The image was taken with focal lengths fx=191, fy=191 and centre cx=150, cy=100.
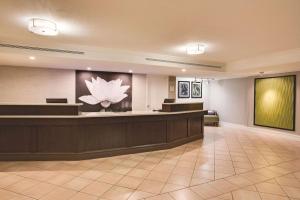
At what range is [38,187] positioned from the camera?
2900mm

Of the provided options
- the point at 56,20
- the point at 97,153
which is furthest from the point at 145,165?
the point at 56,20

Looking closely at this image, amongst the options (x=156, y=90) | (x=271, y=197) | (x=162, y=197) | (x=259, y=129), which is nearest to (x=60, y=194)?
(x=162, y=197)

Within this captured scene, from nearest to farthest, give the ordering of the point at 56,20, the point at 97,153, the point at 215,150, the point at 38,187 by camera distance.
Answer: the point at 38,187, the point at 56,20, the point at 97,153, the point at 215,150

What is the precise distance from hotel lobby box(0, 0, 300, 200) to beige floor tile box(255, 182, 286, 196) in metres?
0.03

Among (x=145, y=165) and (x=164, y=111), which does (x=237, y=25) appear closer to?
(x=164, y=111)

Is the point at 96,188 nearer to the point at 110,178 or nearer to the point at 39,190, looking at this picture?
the point at 110,178

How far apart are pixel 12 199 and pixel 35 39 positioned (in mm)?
3282

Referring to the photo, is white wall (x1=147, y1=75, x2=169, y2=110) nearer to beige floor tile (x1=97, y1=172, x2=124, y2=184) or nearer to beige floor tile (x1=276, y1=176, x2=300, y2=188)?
beige floor tile (x1=97, y1=172, x2=124, y2=184)

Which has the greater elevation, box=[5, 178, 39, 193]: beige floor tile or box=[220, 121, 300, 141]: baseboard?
box=[220, 121, 300, 141]: baseboard

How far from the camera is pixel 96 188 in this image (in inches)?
113

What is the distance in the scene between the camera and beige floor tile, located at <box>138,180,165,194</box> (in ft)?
9.27

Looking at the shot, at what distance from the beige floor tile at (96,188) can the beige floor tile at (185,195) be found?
99 cm

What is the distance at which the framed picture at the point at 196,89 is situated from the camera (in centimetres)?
979

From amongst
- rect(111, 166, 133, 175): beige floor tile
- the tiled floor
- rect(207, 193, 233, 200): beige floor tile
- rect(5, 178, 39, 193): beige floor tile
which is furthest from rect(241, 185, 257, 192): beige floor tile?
rect(5, 178, 39, 193): beige floor tile
